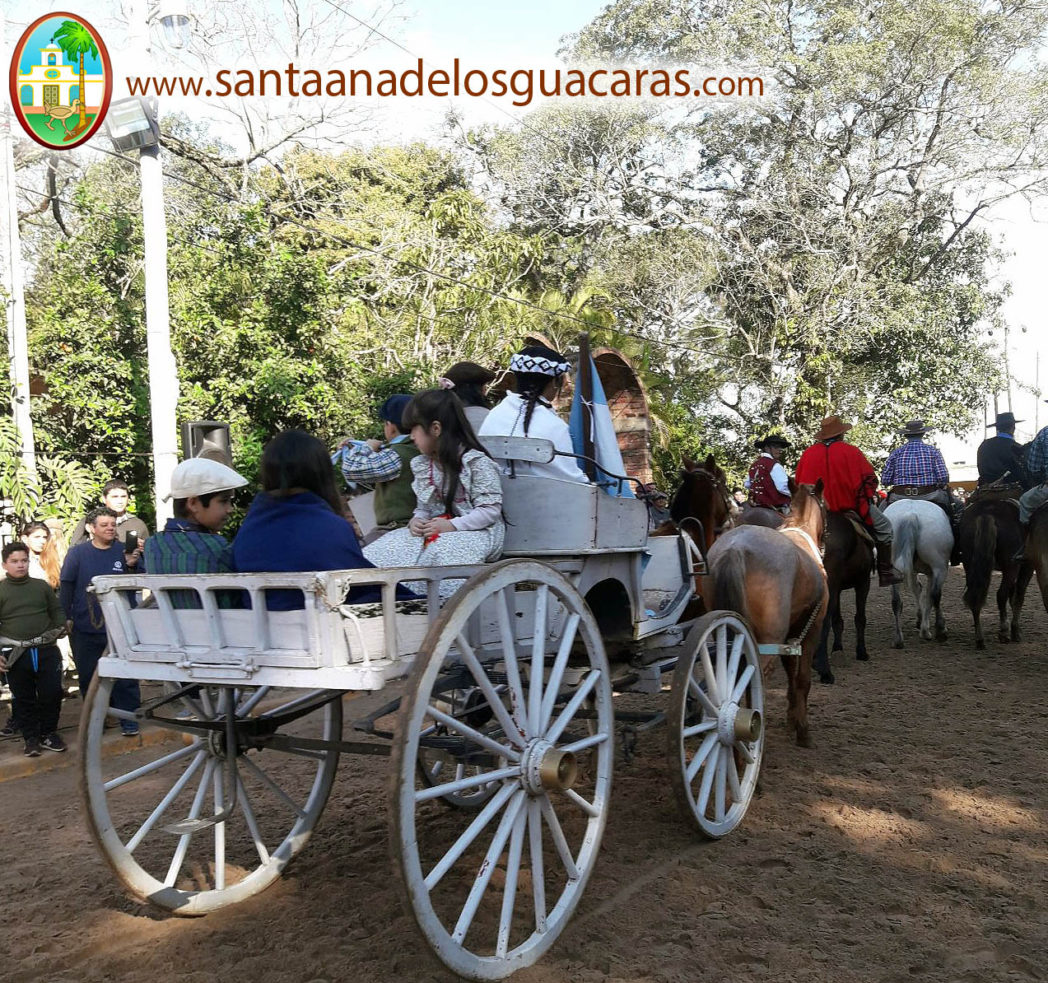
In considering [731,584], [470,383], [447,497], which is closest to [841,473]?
[731,584]

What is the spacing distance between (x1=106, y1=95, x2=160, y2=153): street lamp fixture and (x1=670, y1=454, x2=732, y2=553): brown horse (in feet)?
19.1

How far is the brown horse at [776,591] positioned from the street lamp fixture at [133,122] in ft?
21.7

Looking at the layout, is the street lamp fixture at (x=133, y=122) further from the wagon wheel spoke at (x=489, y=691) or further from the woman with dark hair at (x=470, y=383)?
the wagon wheel spoke at (x=489, y=691)

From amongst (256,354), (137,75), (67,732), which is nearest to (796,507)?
(67,732)

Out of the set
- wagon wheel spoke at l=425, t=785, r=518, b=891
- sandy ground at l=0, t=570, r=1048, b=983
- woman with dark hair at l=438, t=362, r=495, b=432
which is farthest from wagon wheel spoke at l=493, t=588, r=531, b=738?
woman with dark hair at l=438, t=362, r=495, b=432

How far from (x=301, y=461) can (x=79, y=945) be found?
2.10 metres

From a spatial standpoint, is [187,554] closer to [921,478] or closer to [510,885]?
[510,885]

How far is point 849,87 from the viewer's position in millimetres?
23500

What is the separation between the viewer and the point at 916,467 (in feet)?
38.5

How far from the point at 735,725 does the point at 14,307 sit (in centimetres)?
927

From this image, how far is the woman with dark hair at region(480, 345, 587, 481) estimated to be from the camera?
14.8 feet

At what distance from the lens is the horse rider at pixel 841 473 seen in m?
9.62

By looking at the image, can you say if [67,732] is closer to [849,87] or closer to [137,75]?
[137,75]

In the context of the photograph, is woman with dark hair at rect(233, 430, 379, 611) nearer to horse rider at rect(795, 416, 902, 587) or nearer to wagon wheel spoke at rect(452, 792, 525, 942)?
wagon wheel spoke at rect(452, 792, 525, 942)
